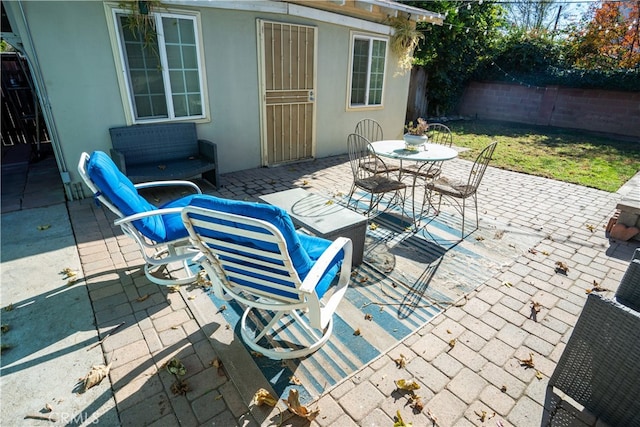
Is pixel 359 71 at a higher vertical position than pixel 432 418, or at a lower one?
higher

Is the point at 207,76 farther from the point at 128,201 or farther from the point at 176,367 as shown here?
the point at 176,367

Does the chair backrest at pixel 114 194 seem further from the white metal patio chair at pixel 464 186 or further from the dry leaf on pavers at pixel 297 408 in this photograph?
the white metal patio chair at pixel 464 186

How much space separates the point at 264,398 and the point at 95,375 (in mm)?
974

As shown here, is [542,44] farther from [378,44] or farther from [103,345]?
[103,345]

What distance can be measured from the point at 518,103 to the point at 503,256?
34.2 ft

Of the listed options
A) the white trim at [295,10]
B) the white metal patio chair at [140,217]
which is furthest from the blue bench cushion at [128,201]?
the white trim at [295,10]

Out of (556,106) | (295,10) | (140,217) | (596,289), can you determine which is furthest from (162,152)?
(556,106)

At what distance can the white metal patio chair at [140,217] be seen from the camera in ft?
7.33

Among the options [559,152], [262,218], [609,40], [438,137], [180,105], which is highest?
[609,40]

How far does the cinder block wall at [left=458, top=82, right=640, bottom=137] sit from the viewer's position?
959 centimetres

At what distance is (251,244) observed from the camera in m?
1.62

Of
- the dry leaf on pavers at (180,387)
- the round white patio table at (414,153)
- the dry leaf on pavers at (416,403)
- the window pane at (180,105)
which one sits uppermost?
the window pane at (180,105)

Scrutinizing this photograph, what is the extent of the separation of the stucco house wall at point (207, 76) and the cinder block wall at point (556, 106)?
6.81m

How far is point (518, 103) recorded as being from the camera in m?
11.4
